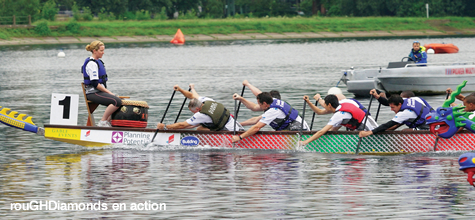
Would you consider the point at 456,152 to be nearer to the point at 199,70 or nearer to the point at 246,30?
the point at 199,70

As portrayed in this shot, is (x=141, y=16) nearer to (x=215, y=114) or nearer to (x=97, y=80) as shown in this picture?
(x=97, y=80)

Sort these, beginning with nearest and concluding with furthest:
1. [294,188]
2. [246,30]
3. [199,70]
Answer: [294,188] → [199,70] → [246,30]

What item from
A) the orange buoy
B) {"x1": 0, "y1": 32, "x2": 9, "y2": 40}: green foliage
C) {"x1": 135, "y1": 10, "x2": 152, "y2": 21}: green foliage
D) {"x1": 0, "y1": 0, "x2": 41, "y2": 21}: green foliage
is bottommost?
the orange buoy

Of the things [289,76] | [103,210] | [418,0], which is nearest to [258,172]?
[103,210]

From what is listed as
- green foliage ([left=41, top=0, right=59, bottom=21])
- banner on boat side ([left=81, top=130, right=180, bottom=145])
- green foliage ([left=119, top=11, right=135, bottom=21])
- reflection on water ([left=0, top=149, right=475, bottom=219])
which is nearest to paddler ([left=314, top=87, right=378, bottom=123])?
reflection on water ([left=0, top=149, right=475, bottom=219])

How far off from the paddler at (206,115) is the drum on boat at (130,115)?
0.57 metres

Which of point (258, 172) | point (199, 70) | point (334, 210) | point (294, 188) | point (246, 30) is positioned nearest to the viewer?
point (334, 210)

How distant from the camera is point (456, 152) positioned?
13.7 m

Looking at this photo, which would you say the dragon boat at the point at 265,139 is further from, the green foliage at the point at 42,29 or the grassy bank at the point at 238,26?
the grassy bank at the point at 238,26

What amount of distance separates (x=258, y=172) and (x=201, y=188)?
1.59 metres

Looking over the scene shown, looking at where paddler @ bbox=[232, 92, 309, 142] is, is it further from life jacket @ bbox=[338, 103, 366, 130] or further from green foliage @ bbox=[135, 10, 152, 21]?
green foliage @ bbox=[135, 10, 152, 21]

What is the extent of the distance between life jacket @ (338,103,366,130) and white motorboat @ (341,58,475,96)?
11.6 metres

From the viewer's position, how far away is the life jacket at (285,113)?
14271 mm

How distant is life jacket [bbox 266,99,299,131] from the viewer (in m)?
14.3
